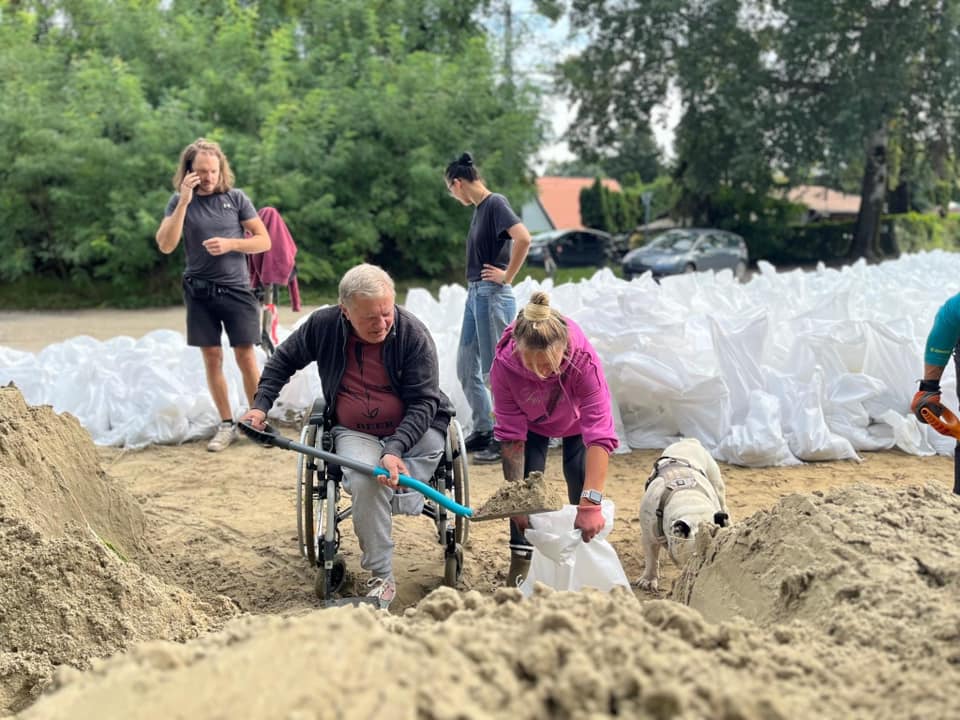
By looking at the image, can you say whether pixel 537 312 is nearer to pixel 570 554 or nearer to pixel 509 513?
pixel 509 513

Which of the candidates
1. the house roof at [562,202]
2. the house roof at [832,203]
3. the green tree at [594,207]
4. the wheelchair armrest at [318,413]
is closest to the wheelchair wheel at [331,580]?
the wheelchair armrest at [318,413]

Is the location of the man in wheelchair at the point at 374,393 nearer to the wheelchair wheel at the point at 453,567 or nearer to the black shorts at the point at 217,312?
the wheelchair wheel at the point at 453,567

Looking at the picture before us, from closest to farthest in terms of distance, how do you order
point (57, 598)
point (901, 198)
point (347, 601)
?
1. point (57, 598)
2. point (347, 601)
3. point (901, 198)

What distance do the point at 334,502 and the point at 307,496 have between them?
6.0 inches

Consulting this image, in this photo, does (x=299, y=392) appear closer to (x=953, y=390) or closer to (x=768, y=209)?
(x=953, y=390)

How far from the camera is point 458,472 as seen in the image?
3.72 m

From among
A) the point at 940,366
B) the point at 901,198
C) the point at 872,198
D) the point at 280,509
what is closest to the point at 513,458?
the point at 280,509

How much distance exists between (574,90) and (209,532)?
24117 mm

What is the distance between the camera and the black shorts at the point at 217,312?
210 inches

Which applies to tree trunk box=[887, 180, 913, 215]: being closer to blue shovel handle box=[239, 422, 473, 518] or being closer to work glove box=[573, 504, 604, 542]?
work glove box=[573, 504, 604, 542]

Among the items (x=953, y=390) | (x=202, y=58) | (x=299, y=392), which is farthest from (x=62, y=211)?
(x=953, y=390)

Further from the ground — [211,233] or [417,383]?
[211,233]

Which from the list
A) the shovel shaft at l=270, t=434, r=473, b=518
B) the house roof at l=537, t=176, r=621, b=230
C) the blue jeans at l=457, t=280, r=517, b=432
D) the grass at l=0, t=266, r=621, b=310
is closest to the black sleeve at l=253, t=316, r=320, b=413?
the shovel shaft at l=270, t=434, r=473, b=518

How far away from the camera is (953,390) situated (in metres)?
5.76
